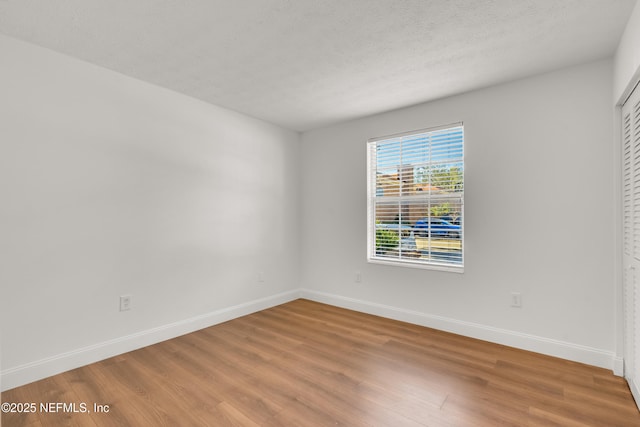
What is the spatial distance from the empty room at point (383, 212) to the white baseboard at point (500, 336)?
0.02 m

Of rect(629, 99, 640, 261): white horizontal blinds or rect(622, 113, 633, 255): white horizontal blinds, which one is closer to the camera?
rect(629, 99, 640, 261): white horizontal blinds

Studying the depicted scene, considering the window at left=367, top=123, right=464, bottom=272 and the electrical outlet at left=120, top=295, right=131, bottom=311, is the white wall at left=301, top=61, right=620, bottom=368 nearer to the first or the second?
the window at left=367, top=123, right=464, bottom=272

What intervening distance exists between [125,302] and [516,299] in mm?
3509

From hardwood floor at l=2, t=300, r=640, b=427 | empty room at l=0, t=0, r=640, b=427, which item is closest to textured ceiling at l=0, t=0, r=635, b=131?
empty room at l=0, t=0, r=640, b=427

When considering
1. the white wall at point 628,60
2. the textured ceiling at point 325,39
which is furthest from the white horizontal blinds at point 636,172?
the textured ceiling at point 325,39

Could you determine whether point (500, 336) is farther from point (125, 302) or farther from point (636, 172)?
point (125, 302)

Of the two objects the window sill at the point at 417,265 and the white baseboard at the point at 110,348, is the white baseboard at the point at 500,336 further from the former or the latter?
the white baseboard at the point at 110,348

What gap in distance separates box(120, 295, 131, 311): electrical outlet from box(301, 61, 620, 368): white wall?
8.59 ft

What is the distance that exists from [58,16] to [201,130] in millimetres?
1487

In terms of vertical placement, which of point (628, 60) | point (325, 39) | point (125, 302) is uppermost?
point (325, 39)

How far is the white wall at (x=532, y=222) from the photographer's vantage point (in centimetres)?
245

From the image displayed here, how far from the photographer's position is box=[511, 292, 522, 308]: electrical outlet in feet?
9.09

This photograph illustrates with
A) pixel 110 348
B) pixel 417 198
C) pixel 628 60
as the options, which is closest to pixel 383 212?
pixel 417 198

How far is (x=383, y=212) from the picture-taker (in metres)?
3.82
